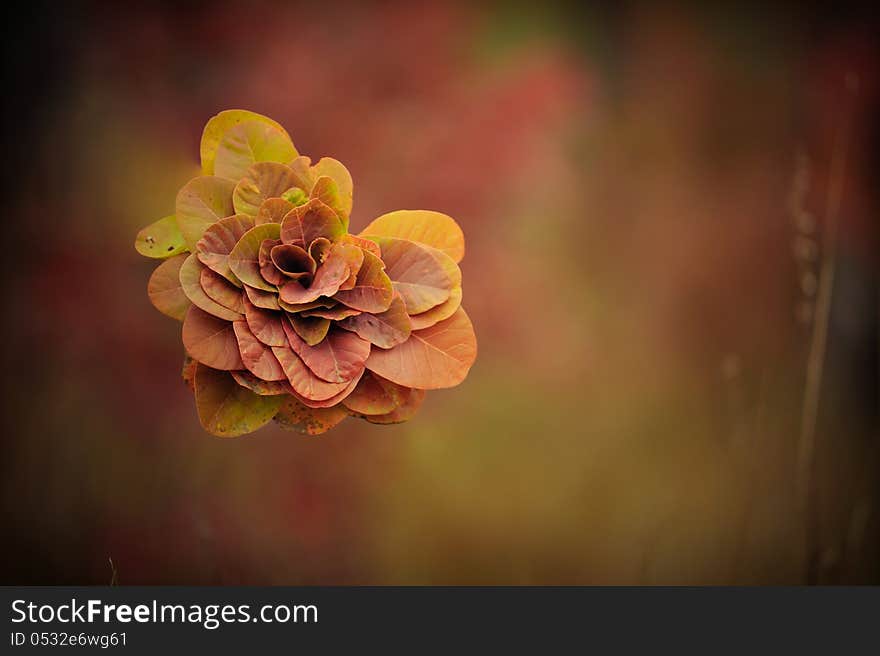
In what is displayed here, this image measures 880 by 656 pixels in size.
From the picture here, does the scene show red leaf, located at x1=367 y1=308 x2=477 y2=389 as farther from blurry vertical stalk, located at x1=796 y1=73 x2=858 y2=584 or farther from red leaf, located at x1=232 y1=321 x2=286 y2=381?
blurry vertical stalk, located at x1=796 y1=73 x2=858 y2=584

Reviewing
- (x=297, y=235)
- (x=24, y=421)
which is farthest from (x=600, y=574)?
(x=24, y=421)

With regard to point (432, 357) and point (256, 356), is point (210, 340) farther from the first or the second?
point (432, 357)

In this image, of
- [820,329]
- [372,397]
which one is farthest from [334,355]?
[820,329]

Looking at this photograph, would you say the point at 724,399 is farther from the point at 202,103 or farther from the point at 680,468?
the point at 202,103

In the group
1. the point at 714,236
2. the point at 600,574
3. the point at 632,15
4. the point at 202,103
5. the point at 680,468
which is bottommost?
the point at 600,574

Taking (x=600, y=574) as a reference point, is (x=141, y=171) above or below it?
above

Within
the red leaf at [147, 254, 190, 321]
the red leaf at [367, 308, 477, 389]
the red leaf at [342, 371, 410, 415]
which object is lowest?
the red leaf at [342, 371, 410, 415]

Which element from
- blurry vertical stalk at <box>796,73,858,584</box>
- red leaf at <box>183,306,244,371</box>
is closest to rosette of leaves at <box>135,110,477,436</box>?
red leaf at <box>183,306,244,371</box>
